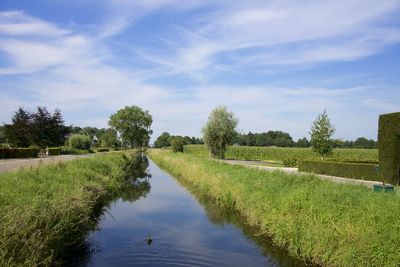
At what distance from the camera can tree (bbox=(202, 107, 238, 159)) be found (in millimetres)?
56812

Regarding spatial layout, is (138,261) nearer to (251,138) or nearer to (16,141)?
(16,141)

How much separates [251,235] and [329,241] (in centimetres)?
482

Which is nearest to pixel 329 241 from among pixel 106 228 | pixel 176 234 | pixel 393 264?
pixel 393 264

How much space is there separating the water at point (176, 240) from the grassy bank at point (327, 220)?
0.62 m

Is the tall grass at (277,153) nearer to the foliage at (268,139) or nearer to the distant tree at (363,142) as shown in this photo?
the distant tree at (363,142)

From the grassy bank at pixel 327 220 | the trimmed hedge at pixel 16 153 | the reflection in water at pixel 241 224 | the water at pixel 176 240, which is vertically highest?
the trimmed hedge at pixel 16 153

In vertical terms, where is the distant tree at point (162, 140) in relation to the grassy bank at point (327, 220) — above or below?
above

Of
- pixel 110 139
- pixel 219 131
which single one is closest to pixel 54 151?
pixel 219 131

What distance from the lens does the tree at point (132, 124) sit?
11006cm

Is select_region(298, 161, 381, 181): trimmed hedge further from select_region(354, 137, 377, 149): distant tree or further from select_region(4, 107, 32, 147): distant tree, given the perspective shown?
select_region(354, 137, 377, 149): distant tree

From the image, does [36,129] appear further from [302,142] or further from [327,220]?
[302,142]

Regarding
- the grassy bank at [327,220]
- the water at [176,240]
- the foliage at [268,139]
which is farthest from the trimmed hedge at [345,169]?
the foliage at [268,139]

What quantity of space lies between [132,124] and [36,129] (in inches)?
2027

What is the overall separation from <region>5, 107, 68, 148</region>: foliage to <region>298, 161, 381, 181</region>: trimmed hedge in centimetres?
4066
